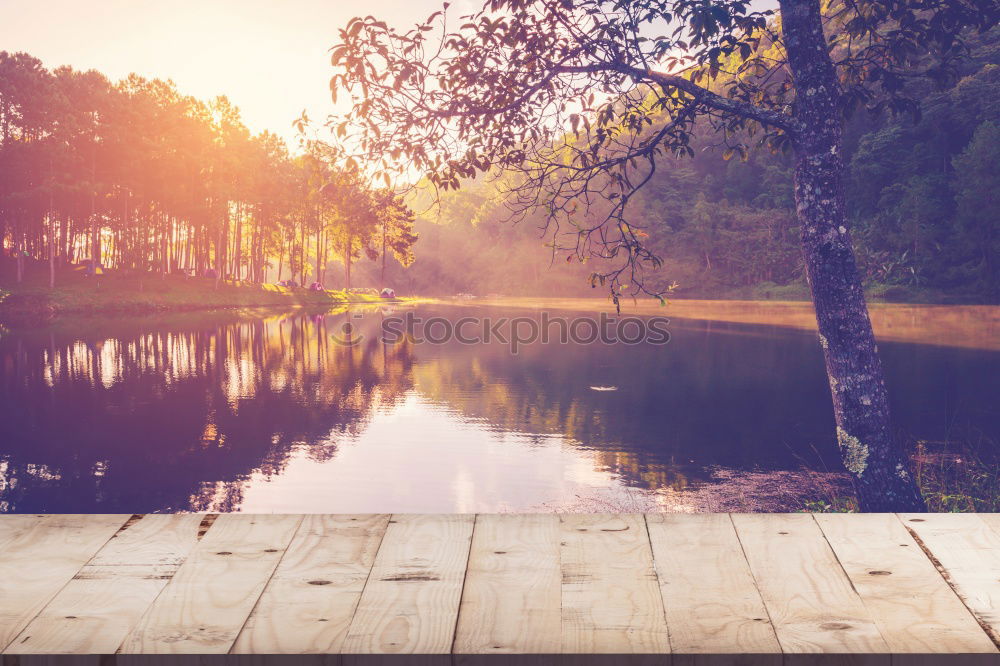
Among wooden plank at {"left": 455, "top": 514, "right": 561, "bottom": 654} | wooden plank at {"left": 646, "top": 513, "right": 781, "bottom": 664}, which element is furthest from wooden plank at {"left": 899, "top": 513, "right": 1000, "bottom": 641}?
wooden plank at {"left": 455, "top": 514, "right": 561, "bottom": 654}

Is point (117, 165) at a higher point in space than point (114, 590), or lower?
higher

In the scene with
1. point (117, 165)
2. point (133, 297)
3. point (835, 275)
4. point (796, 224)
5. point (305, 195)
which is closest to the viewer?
point (835, 275)

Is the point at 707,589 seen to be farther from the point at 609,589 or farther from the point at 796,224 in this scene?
→ the point at 796,224


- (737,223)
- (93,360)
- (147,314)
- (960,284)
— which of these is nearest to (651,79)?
(93,360)

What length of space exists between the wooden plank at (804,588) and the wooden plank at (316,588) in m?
1.42

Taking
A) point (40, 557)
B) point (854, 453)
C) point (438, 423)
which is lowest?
point (438, 423)

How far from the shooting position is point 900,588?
290 cm

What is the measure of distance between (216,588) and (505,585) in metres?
1.03

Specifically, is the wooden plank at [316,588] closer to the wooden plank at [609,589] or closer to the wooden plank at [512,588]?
the wooden plank at [512,588]

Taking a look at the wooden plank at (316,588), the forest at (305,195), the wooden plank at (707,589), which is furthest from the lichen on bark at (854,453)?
the forest at (305,195)

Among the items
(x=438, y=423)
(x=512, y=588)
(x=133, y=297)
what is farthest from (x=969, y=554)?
(x=133, y=297)

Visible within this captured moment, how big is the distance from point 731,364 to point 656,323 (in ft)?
67.9

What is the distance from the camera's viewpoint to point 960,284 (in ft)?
240

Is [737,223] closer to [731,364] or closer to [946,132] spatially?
[946,132]
